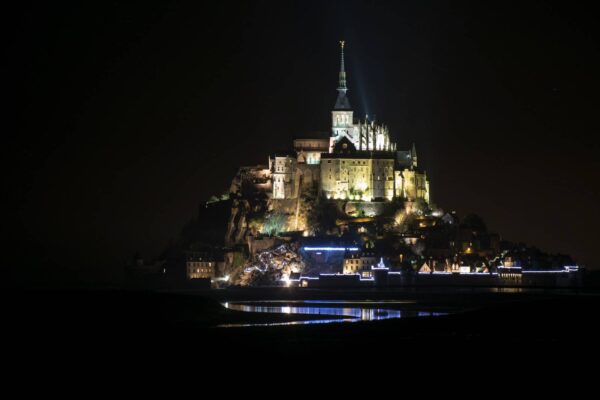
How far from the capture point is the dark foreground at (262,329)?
115ft

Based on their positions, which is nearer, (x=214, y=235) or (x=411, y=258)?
(x=411, y=258)

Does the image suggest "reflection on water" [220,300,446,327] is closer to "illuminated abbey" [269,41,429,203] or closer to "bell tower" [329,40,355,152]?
"illuminated abbey" [269,41,429,203]

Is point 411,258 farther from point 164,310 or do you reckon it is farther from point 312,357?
point 312,357

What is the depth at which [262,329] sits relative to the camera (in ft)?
144

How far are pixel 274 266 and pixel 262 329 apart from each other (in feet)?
186

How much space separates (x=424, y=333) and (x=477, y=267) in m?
61.4

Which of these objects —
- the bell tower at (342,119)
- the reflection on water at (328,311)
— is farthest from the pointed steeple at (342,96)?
the reflection on water at (328,311)

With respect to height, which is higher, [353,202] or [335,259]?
[353,202]

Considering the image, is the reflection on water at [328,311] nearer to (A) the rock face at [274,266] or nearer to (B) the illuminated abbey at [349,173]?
(A) the rock face at [274,266]

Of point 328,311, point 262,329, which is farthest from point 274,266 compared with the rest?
point 262,329

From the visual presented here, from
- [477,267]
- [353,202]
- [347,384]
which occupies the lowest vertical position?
[347,384]

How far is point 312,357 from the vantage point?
3216cm

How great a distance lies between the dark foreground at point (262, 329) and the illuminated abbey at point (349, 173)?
2184 inches

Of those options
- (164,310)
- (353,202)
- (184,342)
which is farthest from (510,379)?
(353,202)
